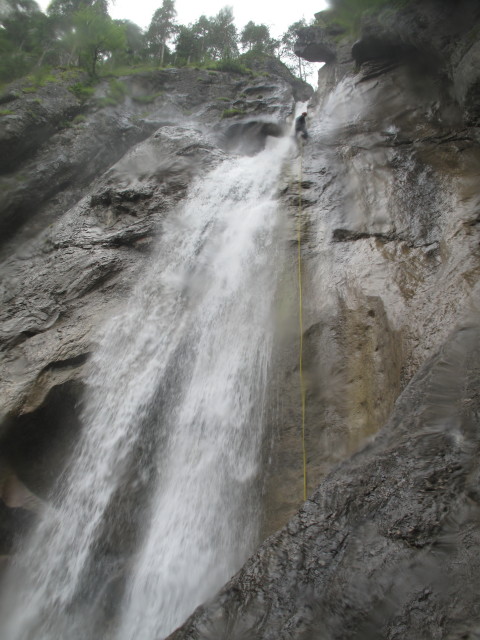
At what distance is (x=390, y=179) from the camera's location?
8.35 metres

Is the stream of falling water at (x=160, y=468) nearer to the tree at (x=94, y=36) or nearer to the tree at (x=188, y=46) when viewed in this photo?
the tree at (x=94, y=36)

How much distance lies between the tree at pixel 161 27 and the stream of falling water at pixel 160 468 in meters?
27.2

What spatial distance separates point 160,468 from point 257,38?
35.7 meters

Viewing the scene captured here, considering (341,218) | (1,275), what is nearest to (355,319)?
(341,218)

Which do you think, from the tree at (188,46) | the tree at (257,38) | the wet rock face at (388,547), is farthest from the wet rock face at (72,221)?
the tree at (257,38)

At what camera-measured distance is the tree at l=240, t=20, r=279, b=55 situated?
31281mm

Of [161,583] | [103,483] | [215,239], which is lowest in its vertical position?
[161,583]

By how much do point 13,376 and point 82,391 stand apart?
130 cm

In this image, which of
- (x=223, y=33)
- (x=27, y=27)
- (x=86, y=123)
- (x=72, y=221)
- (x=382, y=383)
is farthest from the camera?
(x=223, y=33)

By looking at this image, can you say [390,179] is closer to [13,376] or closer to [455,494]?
[455,494]

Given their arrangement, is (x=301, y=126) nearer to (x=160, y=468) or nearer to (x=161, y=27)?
(x=160, y=468)

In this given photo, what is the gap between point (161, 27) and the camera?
94.1 ft

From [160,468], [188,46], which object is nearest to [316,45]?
[188,46]

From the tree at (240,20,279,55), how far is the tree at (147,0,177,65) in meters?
5.86
